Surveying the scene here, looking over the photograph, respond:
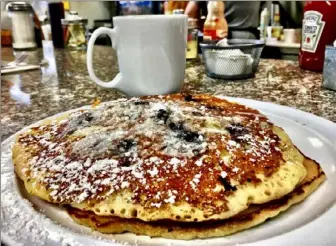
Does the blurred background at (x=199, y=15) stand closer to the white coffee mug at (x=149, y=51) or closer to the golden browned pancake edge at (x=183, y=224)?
the white coffee mug at (x=149, y=51)

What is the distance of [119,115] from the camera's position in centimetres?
58

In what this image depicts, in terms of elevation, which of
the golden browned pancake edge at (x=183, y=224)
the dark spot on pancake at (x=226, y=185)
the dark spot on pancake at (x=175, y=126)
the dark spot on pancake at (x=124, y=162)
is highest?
the dark spot on pancake at (x=175, y=126)

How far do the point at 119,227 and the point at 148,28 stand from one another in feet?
1.80

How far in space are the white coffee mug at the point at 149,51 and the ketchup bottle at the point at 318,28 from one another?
0.51m

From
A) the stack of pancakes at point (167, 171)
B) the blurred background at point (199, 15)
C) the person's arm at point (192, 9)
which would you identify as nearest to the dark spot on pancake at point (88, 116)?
the stack of pancakes at point (167, 171)

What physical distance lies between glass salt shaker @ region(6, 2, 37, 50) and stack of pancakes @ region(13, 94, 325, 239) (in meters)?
1.74

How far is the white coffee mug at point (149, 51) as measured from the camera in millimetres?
829

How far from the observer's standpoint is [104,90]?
1.09m

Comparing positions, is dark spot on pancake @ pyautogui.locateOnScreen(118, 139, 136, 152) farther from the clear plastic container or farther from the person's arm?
the person's arm

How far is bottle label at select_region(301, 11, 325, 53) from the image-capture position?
1146mm

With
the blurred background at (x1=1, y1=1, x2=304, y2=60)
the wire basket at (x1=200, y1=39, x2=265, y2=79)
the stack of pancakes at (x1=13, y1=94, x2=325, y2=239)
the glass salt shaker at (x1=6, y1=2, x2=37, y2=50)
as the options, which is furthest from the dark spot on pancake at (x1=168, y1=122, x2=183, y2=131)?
the glass salt shaker at (x1=6, y1=2, x2=37, y2=50)

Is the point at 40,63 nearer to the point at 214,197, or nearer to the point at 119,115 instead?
the point at 119,115

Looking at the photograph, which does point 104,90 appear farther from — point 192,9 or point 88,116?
point 192,9

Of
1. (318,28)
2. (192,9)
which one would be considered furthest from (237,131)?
(192,9)
